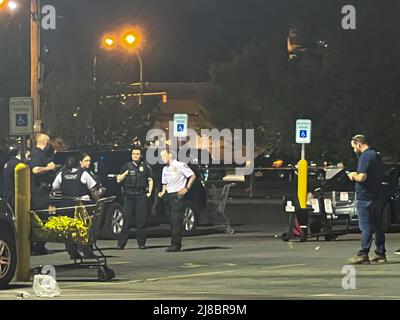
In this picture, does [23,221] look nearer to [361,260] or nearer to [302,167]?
[361,260]

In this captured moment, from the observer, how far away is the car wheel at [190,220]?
2219cm

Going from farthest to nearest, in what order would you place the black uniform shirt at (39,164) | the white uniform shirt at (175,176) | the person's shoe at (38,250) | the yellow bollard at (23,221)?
the white uniform shirt at (175,176) < the person's shoe at (38,250) < the black uniform shirt at (39,164) < the yellow bollard at (23,221)

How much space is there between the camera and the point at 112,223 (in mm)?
20484

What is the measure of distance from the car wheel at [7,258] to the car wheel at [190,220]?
1007 cm

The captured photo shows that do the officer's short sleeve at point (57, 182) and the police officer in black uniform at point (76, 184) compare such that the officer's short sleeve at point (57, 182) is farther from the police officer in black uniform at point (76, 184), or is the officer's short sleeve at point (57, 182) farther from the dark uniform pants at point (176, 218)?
the dark uniform pants at point (176, 218)

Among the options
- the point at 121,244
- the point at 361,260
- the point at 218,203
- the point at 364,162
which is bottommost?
the point at 121,244

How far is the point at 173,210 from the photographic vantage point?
1758 centimetres

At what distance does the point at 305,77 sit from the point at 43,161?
22879 millimetres

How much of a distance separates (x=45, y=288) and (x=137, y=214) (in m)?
6.92

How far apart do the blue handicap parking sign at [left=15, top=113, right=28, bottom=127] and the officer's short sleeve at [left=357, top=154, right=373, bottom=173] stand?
196 inches

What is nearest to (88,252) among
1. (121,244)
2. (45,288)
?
(45,288)

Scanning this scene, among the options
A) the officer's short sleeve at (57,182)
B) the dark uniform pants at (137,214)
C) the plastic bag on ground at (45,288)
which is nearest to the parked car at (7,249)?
the plastic bag on ground at (45,288)
